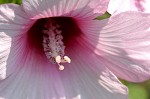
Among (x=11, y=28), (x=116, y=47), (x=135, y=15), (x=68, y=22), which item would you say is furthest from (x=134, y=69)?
(x=11, y=28)

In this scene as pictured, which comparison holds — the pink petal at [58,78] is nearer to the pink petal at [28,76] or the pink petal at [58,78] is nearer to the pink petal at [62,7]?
the pink petal at [28,76]

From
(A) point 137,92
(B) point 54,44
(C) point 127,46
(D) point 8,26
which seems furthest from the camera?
(A) point 137,92

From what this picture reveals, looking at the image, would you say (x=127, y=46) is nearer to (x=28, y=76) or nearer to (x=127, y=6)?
(x=127, y=6)

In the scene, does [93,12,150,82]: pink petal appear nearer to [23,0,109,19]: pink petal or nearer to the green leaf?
[23,0,109,19]: pink petal

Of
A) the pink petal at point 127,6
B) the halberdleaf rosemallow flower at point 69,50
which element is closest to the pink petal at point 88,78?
the halberdleaf rosemallow flower at point 69,50

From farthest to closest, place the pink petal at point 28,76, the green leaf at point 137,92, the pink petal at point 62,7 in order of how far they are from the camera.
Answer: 1. the green leaf at point 137,92
2. the pink petal at point 28,76
3. the pink petal at point 62,7

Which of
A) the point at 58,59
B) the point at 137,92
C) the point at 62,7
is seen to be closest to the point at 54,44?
the point at 58,59

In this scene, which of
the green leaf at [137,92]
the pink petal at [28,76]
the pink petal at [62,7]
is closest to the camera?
the pink petal at [62,7]
